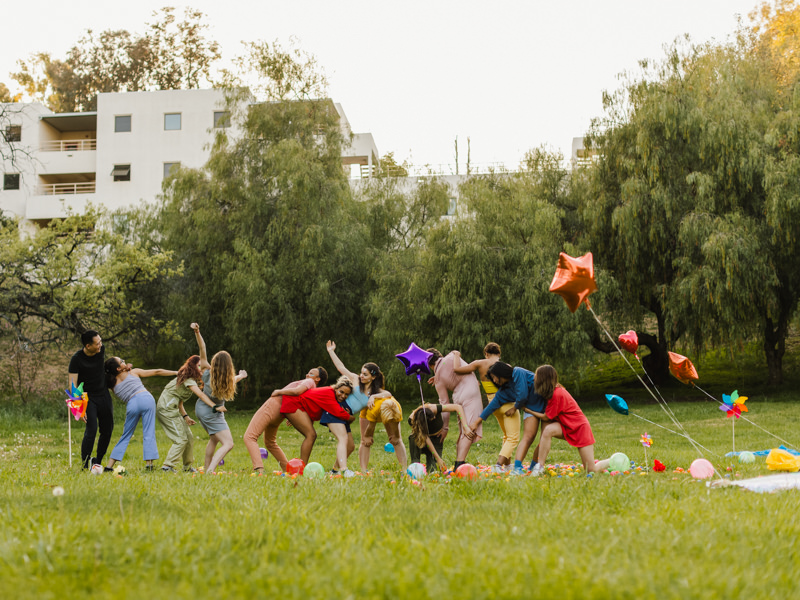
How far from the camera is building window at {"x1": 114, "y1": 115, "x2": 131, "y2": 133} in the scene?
135 feet

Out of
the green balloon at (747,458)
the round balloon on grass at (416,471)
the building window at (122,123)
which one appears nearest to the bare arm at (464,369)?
the round balloon on grass at (416,471)

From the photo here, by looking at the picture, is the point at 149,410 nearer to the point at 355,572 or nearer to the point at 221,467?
the point at 221,467

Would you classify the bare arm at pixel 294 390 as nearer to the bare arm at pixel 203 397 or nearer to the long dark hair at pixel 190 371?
the bare arm at pixel 203 397

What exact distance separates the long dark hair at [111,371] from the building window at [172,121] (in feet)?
110

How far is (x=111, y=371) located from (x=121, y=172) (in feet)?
112

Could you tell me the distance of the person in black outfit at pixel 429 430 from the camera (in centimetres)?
911

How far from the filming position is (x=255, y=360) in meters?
24.5

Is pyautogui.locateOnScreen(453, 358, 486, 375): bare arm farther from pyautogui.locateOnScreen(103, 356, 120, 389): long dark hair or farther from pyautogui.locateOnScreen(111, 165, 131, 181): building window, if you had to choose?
pyautogui.locateOnScreen(111, 165, 131, 181): building window

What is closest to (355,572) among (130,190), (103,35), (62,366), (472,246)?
(472,246)

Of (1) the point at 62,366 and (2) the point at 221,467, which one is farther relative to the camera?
(1) the point at 62,366

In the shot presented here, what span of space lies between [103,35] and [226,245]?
31538 millimetres

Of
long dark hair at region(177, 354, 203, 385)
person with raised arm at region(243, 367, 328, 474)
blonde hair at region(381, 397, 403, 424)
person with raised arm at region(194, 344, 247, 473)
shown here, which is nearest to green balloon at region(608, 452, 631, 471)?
blonde hair at region(381, 397, 403, 424)

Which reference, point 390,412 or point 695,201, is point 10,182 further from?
point 390,412

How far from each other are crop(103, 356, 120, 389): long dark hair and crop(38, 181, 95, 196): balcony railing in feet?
113
